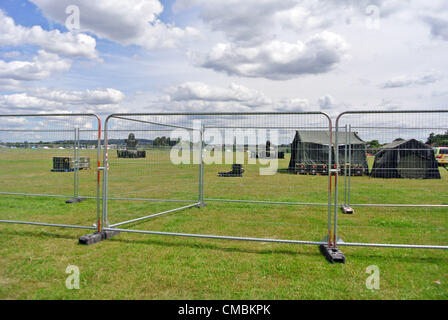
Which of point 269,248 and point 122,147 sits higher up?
point 122,147

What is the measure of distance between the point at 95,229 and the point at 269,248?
3357 mm

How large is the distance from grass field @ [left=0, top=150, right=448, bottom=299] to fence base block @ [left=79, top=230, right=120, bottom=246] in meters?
0.17

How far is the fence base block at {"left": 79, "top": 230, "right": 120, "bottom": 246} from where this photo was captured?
5215mm

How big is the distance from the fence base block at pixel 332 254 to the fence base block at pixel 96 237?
13.0ft

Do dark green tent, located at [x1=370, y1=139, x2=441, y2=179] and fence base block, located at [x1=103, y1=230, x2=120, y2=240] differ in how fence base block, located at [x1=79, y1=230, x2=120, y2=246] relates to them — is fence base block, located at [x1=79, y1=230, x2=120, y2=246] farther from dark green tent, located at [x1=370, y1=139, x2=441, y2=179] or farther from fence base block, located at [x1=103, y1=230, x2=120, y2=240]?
dark green tent, located at [x1=370, y1=139, x2=441, y2=179]

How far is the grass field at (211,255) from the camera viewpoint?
3.62m

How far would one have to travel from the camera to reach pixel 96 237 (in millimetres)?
5391

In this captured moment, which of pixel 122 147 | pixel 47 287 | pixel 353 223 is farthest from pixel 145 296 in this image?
pixel 353 223

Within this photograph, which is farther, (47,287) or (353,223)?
(353,223)

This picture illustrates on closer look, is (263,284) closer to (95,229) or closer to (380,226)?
(95,229)

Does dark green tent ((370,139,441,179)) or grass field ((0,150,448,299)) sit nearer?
grass field ((0,150,448,299))
